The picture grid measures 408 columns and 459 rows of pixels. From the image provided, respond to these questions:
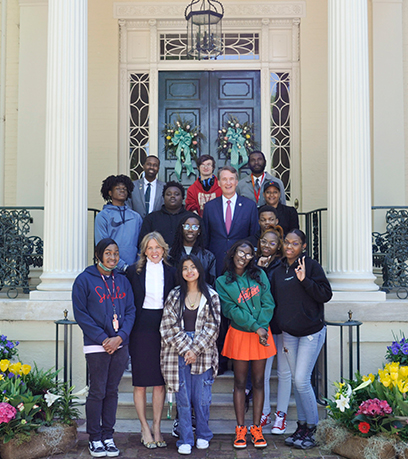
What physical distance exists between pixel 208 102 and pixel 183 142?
32.3 inches

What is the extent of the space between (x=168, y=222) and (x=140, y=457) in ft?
8.49

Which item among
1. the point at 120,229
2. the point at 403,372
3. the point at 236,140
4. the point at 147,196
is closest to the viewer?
the point at 403,372

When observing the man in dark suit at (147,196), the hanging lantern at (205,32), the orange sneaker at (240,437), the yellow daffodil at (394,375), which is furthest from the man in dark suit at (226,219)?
the hanging lantern at (205,32)

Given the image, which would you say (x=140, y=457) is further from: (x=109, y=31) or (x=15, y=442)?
(x=109, y=31)

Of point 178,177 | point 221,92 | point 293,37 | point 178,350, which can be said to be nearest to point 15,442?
point 178,350

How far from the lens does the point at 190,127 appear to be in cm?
1003

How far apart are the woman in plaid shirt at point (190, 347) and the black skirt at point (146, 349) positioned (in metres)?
0.11

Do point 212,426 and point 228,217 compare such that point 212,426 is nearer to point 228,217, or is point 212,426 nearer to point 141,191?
point 228,217

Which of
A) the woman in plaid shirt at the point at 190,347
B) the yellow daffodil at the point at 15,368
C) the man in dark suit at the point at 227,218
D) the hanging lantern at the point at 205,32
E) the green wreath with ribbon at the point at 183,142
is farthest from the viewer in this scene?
the green wreath with ribbon at the point at 183,142

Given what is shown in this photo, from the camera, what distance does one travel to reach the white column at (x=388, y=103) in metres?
9.45

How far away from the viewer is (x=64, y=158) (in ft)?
23.7

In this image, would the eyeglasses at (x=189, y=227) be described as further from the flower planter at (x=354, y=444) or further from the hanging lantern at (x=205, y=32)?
the hanging lantern at (x=205, y=32)

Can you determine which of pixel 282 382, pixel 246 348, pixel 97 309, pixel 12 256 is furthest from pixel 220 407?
pixel 12 256

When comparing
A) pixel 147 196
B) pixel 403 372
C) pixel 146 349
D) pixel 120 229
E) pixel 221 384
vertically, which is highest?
pixel 147 196
